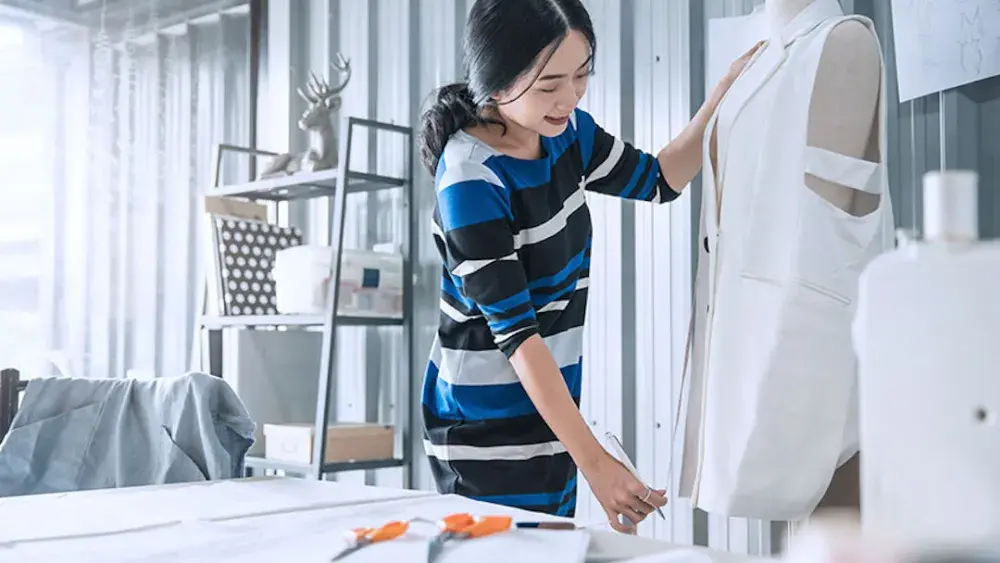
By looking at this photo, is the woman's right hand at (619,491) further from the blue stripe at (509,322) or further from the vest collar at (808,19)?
the vest collar at (808,19)

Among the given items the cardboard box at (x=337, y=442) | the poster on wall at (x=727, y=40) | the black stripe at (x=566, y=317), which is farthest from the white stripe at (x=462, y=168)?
the cardboard box at (x=337, y=442)

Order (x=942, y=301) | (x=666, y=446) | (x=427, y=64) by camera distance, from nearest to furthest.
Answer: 1. (x=942, y=301)
2. (x=666, y=446)
3. (x=427, y=64)

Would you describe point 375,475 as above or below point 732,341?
below

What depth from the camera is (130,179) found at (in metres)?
3.76

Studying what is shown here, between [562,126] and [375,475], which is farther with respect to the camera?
[375,475]

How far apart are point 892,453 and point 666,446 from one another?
6.20ft

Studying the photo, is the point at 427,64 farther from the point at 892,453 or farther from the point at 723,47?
the point at 892,453

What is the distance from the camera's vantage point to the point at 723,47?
218cm

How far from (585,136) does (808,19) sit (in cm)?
45

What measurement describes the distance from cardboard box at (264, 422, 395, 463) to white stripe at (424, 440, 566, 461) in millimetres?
1412

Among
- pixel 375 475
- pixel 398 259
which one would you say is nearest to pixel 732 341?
pixel 398 259

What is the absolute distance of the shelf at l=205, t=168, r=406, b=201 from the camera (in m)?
2.99

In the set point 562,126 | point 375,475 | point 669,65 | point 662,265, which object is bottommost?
point 375,475

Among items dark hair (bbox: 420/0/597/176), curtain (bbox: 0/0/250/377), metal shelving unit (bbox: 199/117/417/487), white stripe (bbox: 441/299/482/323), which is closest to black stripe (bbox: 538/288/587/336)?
white stripe (bbox: 441/299/482/323)
